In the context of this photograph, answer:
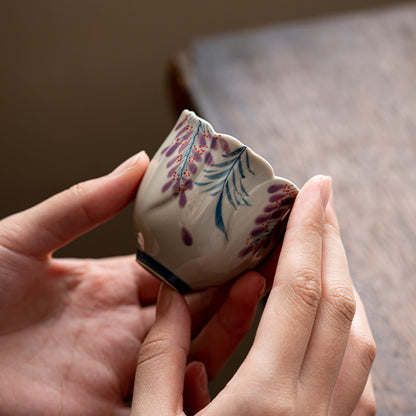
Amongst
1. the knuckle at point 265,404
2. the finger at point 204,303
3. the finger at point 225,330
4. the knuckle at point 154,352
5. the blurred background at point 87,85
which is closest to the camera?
the knuckle at point 265,404

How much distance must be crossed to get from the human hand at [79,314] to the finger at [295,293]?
111 mm

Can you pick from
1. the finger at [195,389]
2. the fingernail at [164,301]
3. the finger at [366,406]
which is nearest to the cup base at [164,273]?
the fingernail at [164,301]

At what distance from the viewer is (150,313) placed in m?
0.84

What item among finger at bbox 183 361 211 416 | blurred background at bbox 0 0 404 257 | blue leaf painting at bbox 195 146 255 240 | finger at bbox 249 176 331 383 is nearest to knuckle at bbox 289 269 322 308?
finger at bbox 249 176 331 383

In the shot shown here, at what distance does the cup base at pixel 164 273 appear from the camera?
639 millimetres

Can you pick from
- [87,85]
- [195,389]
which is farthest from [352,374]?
[87,85]

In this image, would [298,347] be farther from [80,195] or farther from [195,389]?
[80,195]

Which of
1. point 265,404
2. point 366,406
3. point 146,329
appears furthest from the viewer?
point 146,329

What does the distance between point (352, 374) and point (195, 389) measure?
25 cm

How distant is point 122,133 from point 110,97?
14cm

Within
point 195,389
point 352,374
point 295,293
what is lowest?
point 195,389

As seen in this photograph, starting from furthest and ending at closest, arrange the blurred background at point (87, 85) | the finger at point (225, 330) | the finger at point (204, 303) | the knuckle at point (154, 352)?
1. the blurred background at point (87, 85)
2. the finger at point (204, 303)
3. the finger at point (225, 330)
4. the knuckle at point (154, 352)

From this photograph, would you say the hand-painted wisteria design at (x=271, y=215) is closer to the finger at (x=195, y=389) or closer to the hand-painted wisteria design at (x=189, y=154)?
the hand-painted wisteria design at (x=189, y=154)

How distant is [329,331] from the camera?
0.55m
